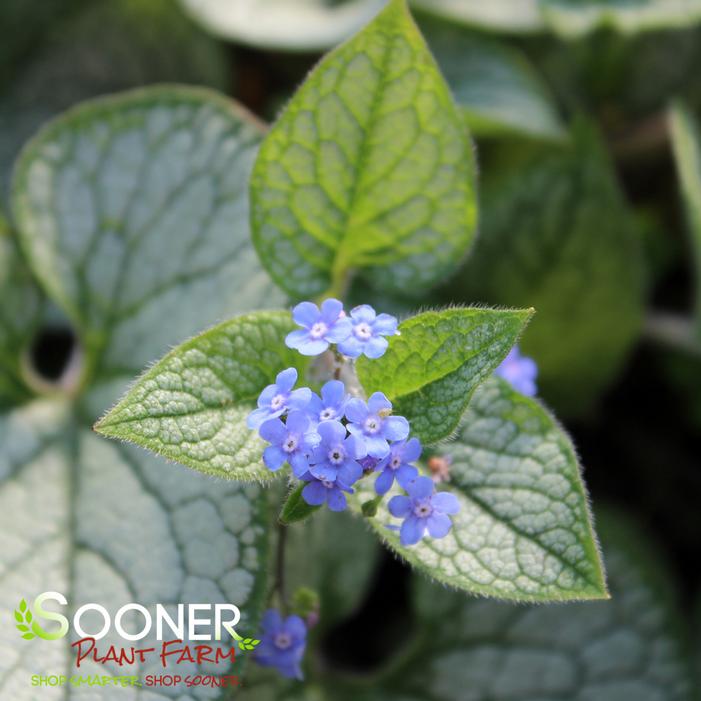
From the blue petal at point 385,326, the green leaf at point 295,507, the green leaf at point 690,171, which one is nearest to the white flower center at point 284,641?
the green leaf at point 295,507

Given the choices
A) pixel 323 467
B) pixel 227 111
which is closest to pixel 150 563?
pixel 323 467

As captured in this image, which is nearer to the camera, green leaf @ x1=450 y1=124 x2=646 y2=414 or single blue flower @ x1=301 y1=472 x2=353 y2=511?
single blue flower @ x1=301 y1=472 x2=353 y2=511

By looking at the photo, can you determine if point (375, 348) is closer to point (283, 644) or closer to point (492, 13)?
point (283, 644)

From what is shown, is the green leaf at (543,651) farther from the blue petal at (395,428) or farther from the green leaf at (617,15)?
the green leaf at (617,15)

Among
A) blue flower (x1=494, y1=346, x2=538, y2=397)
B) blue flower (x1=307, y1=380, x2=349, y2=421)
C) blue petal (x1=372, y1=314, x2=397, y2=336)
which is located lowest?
blue flower (x1=494, y1=346, x2=538, y2=397)

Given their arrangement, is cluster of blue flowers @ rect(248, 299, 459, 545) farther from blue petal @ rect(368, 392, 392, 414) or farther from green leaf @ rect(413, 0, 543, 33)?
green leaf @ rect(413, 0, 543, 33)

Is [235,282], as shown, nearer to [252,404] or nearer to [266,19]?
[252,404]

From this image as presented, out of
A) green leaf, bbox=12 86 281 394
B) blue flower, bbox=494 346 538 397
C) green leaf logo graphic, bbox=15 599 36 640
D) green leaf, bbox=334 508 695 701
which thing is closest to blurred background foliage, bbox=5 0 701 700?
green leaf, bbox=334 508 695 701
